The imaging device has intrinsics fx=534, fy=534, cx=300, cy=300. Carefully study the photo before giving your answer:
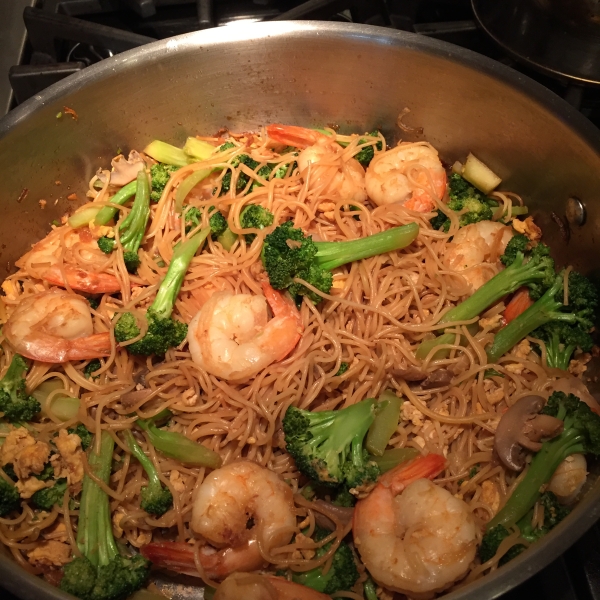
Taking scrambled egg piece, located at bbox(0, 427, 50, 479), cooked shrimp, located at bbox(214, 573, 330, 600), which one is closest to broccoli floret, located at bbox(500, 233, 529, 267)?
cooked shrimp, located at bbox(214, 573, 330, 600)

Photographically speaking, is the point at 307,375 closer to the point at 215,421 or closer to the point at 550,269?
the point at 215,421

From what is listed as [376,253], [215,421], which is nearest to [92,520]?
[215,421]

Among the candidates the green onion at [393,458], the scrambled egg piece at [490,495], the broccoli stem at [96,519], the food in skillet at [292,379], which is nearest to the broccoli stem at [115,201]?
the food in skillet at [292,379]

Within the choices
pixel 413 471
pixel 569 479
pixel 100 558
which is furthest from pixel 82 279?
pixel 569 479

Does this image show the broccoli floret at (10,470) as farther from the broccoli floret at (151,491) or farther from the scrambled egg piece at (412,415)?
the scrambled egg piece at (412,415)

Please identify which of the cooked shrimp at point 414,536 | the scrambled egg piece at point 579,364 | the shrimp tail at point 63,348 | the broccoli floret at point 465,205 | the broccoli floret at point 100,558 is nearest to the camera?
the cooked shrimp at point 414,536
